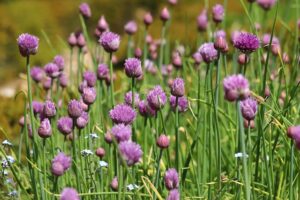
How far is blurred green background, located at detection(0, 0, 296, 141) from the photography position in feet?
17.7

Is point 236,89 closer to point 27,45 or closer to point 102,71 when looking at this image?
point 27,45

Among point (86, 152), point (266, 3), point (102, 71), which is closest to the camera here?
point (86, 152)

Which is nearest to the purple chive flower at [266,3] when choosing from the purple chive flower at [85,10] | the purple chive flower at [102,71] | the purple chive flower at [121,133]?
the purple chive flower at [85,10]

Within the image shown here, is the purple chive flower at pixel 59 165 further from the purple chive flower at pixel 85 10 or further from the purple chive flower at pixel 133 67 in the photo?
the purple chive flower at pixel 85 10

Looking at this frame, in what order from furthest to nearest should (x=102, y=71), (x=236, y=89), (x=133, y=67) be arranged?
1. (x=102, y=71)
2. (x=133, y=67)
3. (x=236, y=89)

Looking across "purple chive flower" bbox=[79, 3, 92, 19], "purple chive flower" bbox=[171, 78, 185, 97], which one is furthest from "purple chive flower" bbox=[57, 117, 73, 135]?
"purple chive flower" bbox=[79, 3, 92, 19]

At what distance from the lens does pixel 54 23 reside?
10055mm

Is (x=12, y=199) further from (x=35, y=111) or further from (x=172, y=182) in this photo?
(x=172, y=182)

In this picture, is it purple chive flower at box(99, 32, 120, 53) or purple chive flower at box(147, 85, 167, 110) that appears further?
purple chive flower at box(99, 32, 120, 53)

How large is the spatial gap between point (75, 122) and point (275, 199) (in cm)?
63

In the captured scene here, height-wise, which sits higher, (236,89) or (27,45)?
(27,45)

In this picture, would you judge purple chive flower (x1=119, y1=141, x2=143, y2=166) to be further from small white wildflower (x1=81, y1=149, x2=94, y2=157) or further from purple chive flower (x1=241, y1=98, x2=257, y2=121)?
small white wildflower (x1=81, y1=149, x2=94, y2=157)

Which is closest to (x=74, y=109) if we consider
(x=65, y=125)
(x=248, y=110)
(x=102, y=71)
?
(x=65, y=125)

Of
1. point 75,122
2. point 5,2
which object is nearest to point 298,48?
point 75,122
